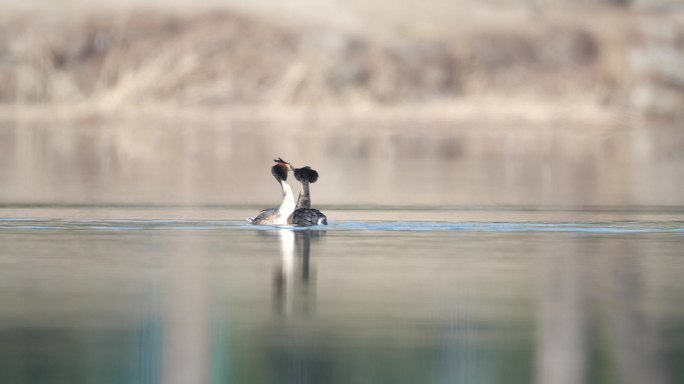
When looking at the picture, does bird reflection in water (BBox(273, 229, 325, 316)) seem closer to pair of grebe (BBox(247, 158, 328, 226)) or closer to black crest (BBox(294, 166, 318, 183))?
pair of grebe (BBox(247, 158, 328, 226))

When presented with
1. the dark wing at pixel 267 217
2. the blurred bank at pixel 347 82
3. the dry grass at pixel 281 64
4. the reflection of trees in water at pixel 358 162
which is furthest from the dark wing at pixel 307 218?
the dry grass at pixel 281 64

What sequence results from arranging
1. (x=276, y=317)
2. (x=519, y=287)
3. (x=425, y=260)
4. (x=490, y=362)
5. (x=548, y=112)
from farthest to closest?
1. (x=548, y=112)
2. (x=425, y=260)
3. (x=519, y=287)
4. (x=276, y=317)
5. (x=490, y=362)

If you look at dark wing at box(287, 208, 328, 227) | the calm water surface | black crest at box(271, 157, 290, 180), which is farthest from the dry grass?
the calm water surface

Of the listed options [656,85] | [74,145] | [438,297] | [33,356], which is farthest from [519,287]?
[656,85]

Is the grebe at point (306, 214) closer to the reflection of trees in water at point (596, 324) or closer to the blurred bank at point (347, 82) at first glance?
the reflection of trees in water at point (596, 324)

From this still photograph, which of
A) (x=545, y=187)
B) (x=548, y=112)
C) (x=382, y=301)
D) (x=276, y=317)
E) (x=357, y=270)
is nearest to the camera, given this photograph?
(x=276, y=317)

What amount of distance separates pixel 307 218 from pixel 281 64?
21.2 m

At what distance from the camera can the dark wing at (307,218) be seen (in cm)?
1336

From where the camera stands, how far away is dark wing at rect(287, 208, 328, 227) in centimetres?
1336

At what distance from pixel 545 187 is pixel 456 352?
11390 millimetres

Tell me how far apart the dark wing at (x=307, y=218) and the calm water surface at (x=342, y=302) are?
0.15m

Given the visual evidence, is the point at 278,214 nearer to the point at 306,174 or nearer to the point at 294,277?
the point at 306,174

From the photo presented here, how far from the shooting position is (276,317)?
8.33 metres

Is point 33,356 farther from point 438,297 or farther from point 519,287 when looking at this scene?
point 519,287
